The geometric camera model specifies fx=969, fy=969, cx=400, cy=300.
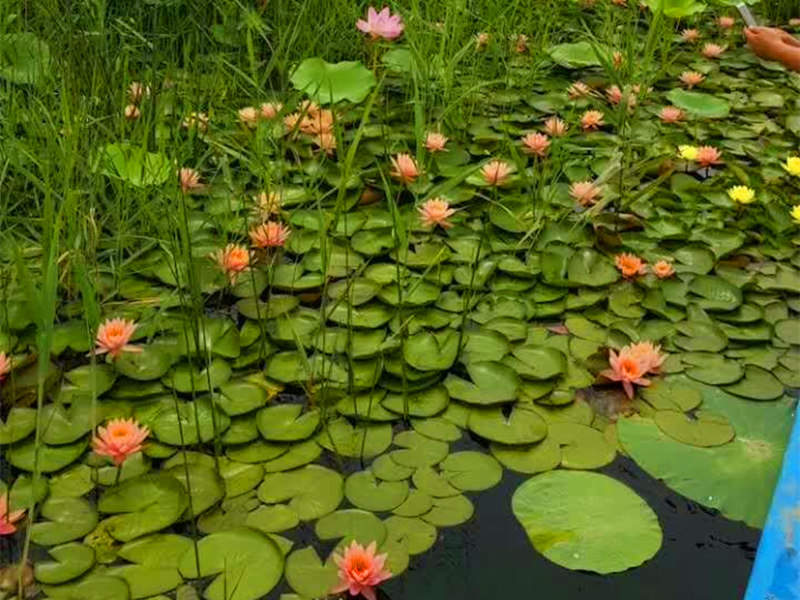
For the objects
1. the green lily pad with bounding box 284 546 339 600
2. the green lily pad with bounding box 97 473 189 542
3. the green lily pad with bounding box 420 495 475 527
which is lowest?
the green lily pad with bounding box 97 473 189 542

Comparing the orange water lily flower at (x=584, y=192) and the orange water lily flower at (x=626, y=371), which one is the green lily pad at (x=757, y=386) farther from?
the orange water lily flower at (x=584, y=192)

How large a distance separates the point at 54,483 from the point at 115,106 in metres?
0.90

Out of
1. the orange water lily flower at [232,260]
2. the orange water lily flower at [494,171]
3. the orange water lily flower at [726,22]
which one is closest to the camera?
the orange water lily flower at [232,260]

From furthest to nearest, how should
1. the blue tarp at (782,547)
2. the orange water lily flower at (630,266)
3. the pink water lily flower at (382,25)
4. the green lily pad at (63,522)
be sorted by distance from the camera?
the pink water lily flower at (382,25), the orange water lily flower at (630,266), the green lily pad at (63,522), the blue tarp at (782,547)

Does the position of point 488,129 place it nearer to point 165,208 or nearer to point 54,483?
point 165,208

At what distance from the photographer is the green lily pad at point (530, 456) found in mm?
1240

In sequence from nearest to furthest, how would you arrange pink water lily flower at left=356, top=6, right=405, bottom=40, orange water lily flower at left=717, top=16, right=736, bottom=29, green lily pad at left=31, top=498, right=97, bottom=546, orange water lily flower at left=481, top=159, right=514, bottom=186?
green lily pad at left=31, top=498, right=97, bottom=546 → orange water lily flower at left=481, top=159, right=514, bottom=186 → pink water lily flower at left=356, top=6, right=405, bottom=40 → orange water lily flower at left=717, top=16, right=736, bottom=29

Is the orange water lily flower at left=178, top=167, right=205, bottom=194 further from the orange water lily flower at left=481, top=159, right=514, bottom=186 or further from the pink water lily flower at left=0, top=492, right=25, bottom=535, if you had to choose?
the pink water lily flower at left=0, top=492, right=25, bottom=535

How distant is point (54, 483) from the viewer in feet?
3.89

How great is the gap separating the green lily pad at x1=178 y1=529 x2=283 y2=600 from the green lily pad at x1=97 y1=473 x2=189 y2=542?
6 centimetres

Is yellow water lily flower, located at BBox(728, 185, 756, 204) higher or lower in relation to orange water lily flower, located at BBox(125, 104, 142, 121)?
higher

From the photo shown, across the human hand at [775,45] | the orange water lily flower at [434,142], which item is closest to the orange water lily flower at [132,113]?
the orange water lily flower at [434,142]

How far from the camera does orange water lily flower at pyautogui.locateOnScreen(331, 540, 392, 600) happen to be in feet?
3.32

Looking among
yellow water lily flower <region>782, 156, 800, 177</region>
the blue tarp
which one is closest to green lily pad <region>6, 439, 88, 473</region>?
the blue tarp
